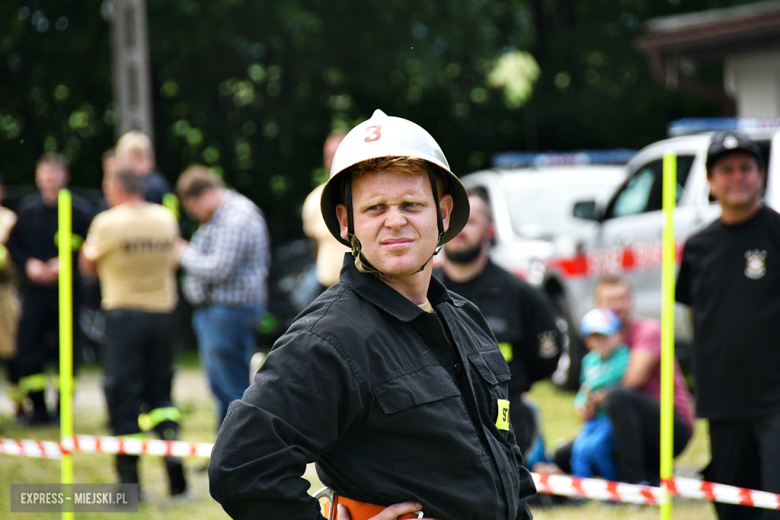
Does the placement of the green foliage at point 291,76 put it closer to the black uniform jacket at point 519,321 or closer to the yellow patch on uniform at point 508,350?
the black uniform jacket at point 519,321

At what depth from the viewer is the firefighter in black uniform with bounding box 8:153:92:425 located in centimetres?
842

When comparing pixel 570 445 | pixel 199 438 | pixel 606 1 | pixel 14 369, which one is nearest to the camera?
pixel 570 445

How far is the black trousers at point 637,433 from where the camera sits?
5617 mm

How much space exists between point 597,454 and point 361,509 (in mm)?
4035

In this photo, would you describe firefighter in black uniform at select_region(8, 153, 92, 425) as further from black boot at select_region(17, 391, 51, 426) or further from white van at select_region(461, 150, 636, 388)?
white van at select_region(461, 150, 636, 388)

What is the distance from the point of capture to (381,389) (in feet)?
6.40

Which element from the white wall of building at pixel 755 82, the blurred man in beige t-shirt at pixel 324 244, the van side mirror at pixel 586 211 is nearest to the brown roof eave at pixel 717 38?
the white wall of building at pixel 755 82

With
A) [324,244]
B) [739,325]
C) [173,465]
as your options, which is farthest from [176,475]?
[739,325]

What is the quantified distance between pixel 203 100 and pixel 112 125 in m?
1.70

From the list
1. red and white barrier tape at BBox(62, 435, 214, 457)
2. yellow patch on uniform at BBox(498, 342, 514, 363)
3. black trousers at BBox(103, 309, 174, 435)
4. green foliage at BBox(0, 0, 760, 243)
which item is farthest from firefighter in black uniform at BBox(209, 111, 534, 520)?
green foliage at BBox(0, 0, 760, 243)

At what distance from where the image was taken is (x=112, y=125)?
688 inches

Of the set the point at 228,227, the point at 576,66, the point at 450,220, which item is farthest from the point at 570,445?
the point at 576,66

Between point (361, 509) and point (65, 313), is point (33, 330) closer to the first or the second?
point (65, 313)

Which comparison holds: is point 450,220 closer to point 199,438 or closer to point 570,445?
point 570,445
